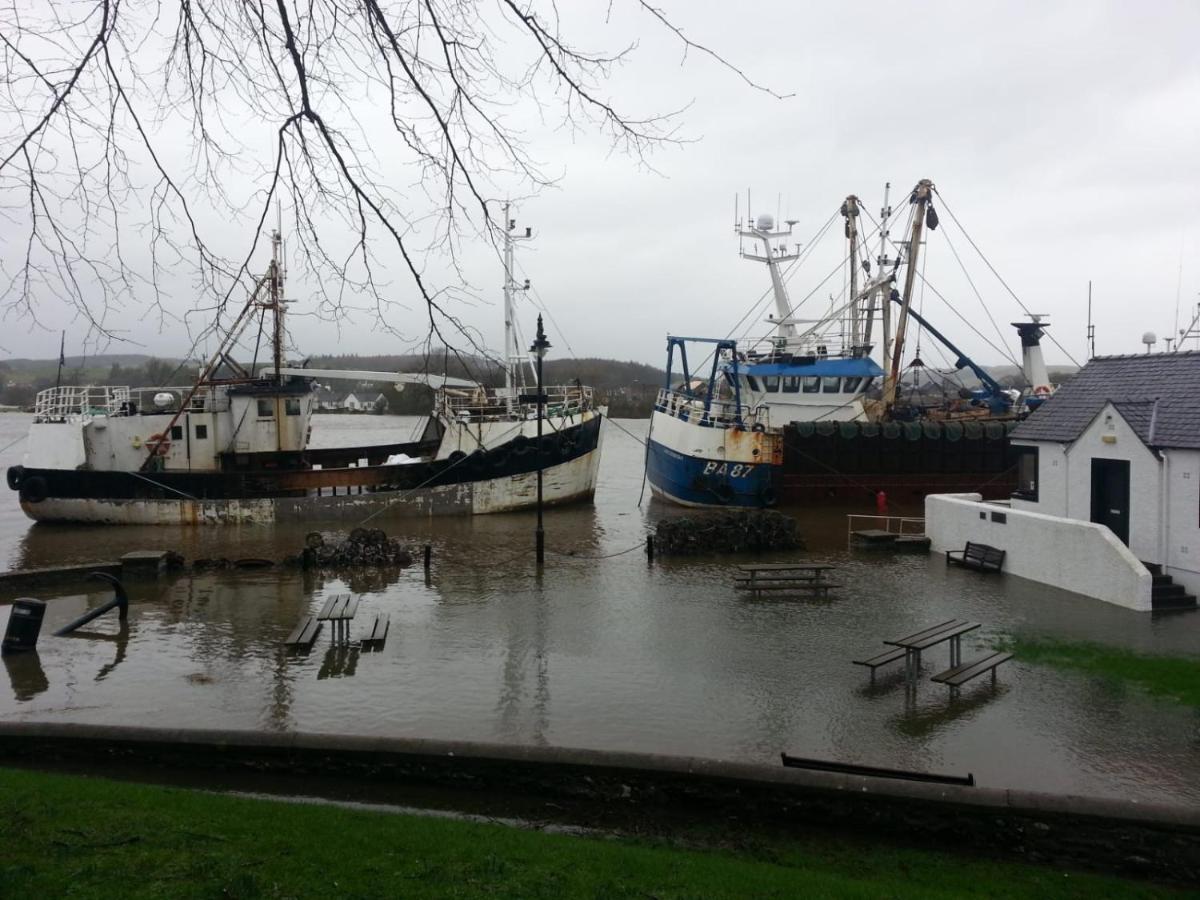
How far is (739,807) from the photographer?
705 centimetres

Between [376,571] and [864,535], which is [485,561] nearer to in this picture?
[376,571]

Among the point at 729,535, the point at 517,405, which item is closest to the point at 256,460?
the point at 517,405

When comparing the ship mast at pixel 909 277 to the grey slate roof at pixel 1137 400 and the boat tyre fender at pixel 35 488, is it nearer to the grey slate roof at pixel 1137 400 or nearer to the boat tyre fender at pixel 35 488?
the grey slate roof at pixel 1137 400

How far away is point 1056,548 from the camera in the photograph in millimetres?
15156

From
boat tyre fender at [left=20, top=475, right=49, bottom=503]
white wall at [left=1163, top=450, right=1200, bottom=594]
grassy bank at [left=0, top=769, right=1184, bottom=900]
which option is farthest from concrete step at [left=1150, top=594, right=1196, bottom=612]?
boat tyre fender at [left=20, top=475, right=49, bottom=503]

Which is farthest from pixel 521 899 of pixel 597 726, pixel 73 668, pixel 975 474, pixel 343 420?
pixel 343 420

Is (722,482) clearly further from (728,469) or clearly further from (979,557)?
(979,557)

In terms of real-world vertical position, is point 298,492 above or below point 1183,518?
below

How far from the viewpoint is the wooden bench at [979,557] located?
1642 centimetres

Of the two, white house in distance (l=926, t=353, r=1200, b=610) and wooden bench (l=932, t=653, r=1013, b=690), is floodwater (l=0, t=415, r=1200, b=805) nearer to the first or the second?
wooden bench (l=932, t=653, r=1013, b=690)

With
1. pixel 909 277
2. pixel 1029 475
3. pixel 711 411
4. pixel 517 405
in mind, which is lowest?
pixel 1029 475

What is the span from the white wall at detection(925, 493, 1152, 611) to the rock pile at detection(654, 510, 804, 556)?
3.47 metres

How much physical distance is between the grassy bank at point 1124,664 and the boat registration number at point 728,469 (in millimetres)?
18289

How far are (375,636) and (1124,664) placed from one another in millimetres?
9650
